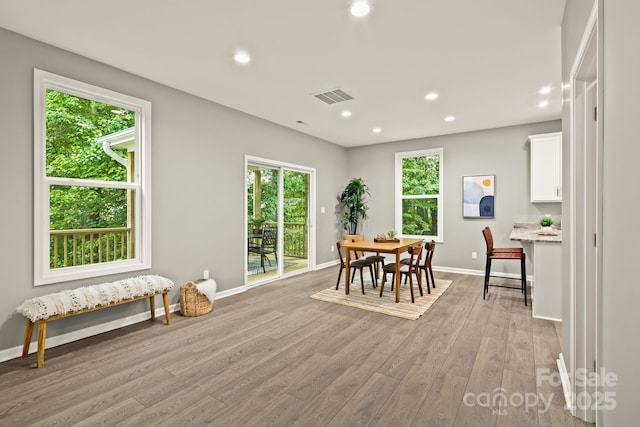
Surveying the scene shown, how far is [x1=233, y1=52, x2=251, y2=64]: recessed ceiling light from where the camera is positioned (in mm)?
3070

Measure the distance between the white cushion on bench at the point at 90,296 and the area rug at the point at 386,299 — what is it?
2088 mm

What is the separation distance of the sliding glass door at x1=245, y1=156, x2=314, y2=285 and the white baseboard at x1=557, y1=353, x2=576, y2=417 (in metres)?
3.90

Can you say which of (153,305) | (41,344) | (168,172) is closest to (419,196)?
(168,172)

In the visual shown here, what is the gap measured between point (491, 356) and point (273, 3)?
10.9 ft

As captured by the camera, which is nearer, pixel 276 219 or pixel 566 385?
pixel 566 385

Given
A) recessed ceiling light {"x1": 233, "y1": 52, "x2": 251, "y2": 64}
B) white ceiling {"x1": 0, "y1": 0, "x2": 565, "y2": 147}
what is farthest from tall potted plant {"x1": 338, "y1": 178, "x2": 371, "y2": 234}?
recessed ceiling light {"x1": 233, "y1": 52, "x2": 251, "y2": 64}

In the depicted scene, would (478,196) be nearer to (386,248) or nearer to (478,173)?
(478,173)

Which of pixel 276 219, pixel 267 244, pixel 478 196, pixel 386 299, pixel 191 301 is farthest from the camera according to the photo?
pixel 478 196

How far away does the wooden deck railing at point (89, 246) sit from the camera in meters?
3.02

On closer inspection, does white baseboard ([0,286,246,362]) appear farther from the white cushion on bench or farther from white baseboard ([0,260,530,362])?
the white cushion on bench

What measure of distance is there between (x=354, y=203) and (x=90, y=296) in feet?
16.9

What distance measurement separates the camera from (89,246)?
3.25 meters

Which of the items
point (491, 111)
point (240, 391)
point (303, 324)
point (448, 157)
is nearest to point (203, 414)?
point (240, 391)

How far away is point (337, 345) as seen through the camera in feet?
9.49
